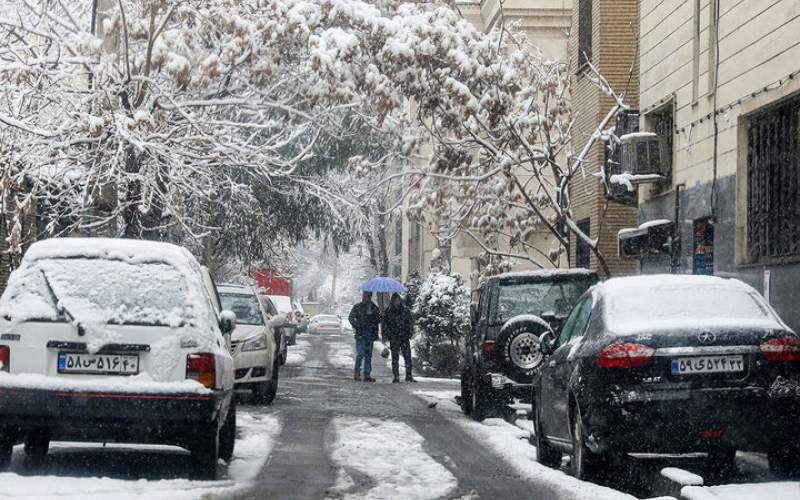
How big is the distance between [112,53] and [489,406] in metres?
7.72

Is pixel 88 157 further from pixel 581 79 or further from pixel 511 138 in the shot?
pixel 581 79

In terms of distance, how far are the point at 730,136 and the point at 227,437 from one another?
786cm

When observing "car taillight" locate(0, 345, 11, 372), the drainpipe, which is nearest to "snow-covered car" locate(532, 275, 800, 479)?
"car taillight" locate(0, 345, 11, 372)

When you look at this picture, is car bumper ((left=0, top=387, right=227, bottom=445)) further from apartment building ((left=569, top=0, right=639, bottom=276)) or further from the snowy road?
apartment building ((left=569, top=0, right=639, bottom=276))

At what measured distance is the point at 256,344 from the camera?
1886 centimetres

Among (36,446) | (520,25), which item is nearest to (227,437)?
(36,446)

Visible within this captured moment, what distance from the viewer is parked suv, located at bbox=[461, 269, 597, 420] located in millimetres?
15430

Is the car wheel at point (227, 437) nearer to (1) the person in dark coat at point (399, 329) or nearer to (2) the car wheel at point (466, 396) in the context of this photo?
(2) the car wheel at point (466, 396)

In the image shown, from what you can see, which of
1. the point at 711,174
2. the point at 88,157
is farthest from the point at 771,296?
the point at 88,157

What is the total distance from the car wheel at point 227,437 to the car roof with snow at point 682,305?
335 centimetres

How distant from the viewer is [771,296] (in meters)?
14.3

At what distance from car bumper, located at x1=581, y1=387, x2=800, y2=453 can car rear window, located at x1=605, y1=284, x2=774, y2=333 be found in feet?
1.73

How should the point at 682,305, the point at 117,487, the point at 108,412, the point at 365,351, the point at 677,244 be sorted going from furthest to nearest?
the point at 365,351 < the point at 677,244 < the point at 682,305 < the point at 108,412 < the point at 117,487

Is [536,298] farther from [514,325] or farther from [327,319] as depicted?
[327,319]
